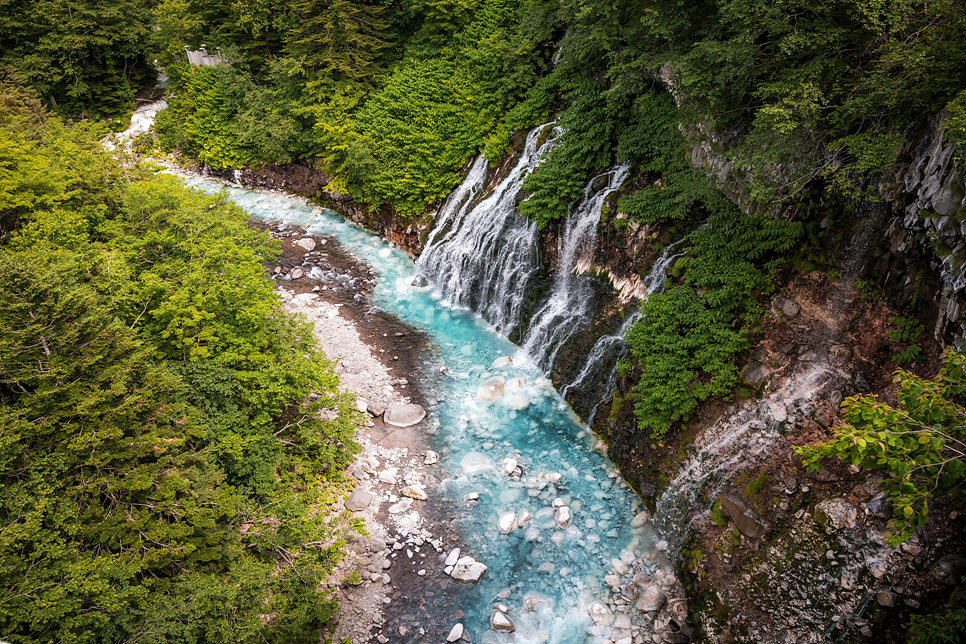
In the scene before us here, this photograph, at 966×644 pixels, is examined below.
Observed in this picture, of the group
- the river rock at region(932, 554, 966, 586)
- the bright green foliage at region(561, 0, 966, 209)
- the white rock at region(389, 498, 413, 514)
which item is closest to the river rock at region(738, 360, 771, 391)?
the bright green foliage at region(561, 0, 966, 209)

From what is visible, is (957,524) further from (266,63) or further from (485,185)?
(266,63)

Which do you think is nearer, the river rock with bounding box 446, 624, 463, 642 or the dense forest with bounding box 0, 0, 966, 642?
the dense forest with bounding box 0, 0, 966, 642

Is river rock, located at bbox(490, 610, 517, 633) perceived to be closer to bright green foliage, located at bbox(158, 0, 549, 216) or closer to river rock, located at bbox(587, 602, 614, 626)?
river rock, located at bbox(587, 602, 614, 626)

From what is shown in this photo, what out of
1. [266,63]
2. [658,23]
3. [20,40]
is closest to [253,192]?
[266,63]

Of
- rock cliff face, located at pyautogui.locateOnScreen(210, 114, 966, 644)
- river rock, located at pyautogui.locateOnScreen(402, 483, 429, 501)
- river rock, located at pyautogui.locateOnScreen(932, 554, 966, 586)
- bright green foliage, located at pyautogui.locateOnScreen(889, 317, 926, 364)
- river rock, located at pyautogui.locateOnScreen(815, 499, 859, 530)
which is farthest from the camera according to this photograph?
river rock, located at pyautogui.locateOnScreen(402, 483, 429, 501)

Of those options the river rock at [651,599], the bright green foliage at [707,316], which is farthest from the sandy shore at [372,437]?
the bright green foliage at [707,316]

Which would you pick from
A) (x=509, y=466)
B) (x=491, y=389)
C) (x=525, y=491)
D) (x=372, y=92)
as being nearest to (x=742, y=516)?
(x=525, y=491)
